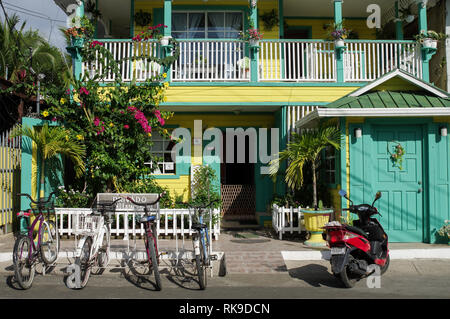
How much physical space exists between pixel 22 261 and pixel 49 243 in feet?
2.99

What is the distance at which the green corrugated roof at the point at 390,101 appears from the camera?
798 centimetres

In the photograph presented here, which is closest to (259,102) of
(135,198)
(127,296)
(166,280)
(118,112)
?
(118,112)

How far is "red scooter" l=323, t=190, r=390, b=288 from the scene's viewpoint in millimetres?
5535

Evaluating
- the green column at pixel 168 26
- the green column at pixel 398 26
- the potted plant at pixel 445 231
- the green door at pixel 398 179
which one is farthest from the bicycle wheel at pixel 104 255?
the green column at pixel 398 26

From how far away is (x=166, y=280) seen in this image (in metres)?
6.12

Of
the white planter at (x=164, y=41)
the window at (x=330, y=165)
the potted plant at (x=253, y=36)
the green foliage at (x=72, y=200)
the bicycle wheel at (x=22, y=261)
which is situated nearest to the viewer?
the bicycle wheel at (x=22, y=261)

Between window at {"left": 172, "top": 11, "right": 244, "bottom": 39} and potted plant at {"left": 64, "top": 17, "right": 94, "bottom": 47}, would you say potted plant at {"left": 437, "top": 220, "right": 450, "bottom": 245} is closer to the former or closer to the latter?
window at {"left": 172, "top": 11, "right": 244, "bottom": 39}

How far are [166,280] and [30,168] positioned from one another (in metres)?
4.56

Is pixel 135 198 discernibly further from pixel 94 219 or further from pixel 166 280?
pixel 166 280

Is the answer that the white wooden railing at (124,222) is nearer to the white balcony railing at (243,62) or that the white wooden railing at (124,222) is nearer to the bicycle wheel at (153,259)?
the bicycle wheel at (153,259)

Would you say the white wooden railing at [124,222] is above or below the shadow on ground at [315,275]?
above

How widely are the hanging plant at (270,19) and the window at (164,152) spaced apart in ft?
14.7

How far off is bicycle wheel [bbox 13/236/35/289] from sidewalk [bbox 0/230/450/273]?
1280 mm

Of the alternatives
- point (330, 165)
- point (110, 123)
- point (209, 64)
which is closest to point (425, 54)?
point (330, 165)
